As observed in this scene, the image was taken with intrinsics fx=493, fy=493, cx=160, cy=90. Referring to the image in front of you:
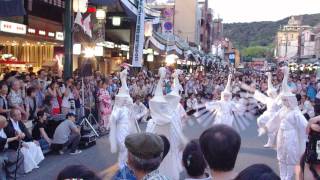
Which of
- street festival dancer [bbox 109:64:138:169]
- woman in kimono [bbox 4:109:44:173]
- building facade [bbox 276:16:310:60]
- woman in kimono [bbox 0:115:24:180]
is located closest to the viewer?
woman in kimono [bbox 0:115:24:180]

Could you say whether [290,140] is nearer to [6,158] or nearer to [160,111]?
[160,111]

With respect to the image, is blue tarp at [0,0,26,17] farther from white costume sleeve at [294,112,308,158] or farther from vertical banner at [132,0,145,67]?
vertical banner at [132,0,145,67]

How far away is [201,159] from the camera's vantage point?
468cm

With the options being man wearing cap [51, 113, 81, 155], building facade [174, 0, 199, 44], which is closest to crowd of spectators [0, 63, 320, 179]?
man wearing cap [51, 113, 81, 155]

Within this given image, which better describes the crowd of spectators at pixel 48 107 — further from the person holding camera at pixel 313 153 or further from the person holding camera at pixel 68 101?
the person holding camera at pixel 313 153

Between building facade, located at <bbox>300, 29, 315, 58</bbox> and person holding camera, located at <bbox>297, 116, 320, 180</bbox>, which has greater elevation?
building facade, located at <bbox>300, 29, 315, 58</bbox>

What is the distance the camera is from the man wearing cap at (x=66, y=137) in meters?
11.9

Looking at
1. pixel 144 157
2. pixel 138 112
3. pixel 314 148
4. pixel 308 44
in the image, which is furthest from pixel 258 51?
pixel 144 157

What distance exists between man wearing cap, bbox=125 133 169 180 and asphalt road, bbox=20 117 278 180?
614 cm

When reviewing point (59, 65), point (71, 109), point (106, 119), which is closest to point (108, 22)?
point (59, 65)

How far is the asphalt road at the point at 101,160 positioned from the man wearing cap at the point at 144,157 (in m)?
6.14

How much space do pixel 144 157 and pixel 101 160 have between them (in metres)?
7.92

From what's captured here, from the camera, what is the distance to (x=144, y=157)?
360 centimetres

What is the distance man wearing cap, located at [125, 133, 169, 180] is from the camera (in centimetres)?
360
